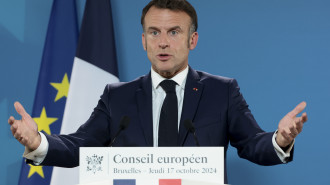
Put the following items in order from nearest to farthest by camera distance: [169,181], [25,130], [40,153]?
[169,181]
[25,130]
[40,153]

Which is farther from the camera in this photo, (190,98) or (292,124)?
(190,98)

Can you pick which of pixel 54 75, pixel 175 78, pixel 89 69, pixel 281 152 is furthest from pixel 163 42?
pixel 54 75

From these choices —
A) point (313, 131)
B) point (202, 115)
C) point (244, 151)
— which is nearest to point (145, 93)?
point (202, 115)

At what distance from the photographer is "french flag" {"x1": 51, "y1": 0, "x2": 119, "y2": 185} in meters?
3.03

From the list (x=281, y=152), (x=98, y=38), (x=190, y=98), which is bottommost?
(x=281, y=152)

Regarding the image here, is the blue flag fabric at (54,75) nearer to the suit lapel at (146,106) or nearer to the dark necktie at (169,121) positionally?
the suit lapel at (146,106)

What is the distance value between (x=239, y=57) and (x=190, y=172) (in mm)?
1938

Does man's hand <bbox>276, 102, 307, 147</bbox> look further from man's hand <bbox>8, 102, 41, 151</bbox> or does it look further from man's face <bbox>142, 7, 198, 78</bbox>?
man's hand <bbox>8, 102, 41, 151</bbox>

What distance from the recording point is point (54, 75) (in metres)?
3.20

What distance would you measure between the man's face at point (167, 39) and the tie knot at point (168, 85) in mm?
48

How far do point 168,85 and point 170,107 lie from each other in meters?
0.13

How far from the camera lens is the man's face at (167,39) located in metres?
1.98

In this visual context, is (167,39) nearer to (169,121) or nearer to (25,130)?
(169,121)

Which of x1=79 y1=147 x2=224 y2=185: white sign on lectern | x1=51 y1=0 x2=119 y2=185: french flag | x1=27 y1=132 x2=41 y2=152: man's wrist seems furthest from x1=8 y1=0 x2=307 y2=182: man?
x1=51 y1=0 x2=119 y2=185: french flag
